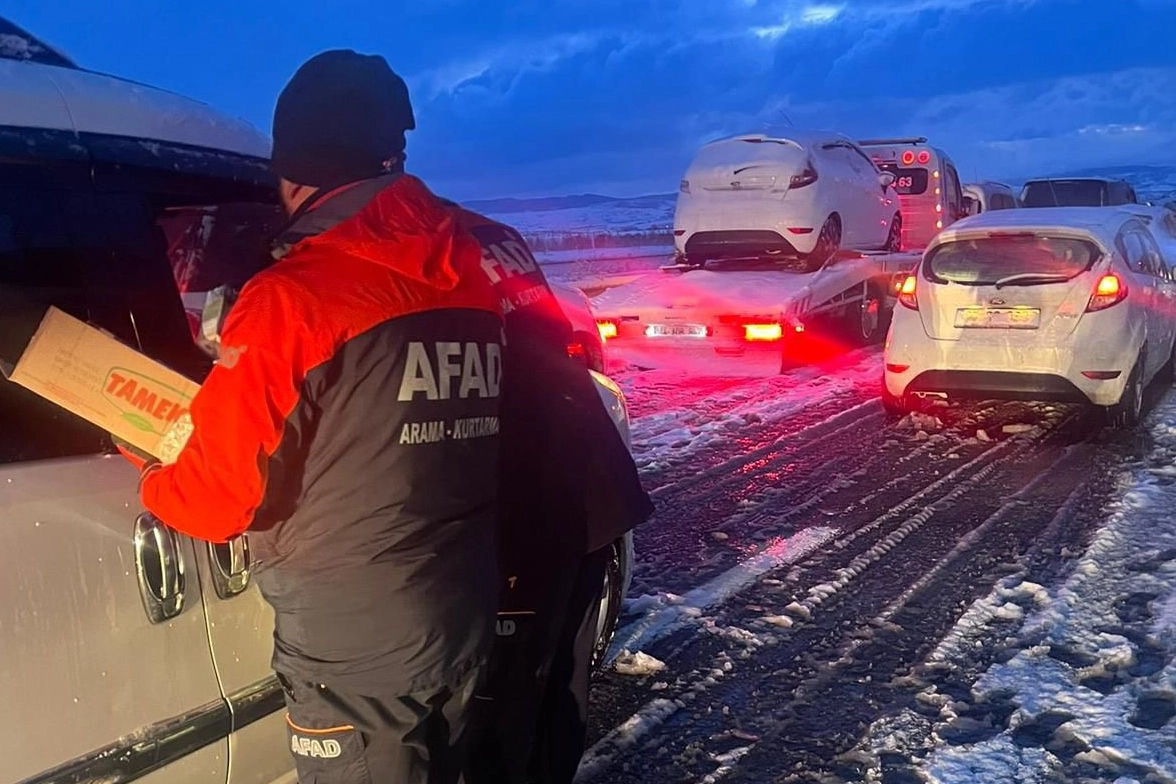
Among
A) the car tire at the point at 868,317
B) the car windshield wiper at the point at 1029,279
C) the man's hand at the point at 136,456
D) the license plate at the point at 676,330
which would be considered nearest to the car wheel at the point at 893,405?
the car windshield wiper at the point at 1029,279

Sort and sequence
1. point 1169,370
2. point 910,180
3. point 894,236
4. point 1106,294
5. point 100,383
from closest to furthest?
point 100,383
point 1106,294
point 1169,370
point 894,236
point 910,180

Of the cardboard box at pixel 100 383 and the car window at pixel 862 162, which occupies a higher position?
the car window at pixel 862 162

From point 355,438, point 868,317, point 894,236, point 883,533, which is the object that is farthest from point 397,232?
point 894,236

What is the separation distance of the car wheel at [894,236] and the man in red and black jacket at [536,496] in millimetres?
11321

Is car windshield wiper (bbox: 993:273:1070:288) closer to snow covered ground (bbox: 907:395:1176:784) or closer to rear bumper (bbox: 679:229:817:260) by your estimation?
snow covered ground (bbox: 907:395:1176:784)

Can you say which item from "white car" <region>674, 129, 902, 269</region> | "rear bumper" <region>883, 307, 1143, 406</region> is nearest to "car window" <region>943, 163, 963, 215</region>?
"white car" <region>674, 129, 902, 269</region>

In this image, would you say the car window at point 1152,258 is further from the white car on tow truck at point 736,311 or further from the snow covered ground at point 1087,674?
the snow covered ground at point 1087,674

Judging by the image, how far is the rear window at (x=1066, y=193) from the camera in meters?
19.0

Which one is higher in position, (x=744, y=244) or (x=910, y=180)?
(x=910, y=180)

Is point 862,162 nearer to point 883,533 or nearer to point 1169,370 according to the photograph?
point 1169,370

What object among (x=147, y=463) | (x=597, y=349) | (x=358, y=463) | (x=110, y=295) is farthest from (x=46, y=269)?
(x=597, y=349)

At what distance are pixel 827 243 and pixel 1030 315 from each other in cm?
407

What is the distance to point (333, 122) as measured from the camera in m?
1.92

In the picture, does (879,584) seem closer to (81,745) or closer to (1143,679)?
(1143,679)
